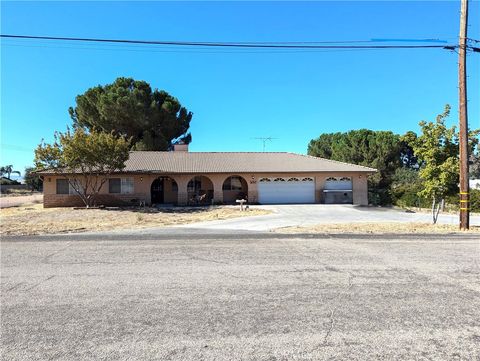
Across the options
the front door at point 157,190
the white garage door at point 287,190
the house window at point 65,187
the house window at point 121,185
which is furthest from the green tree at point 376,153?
the house window at point 65,187

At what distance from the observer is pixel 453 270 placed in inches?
280

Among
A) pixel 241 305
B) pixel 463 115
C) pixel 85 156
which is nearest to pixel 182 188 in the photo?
pixel 85 156

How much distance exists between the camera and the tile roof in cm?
2909

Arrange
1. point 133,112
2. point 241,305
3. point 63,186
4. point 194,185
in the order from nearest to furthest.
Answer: point 241,305, point 63,186, point 194,185, point 133,112

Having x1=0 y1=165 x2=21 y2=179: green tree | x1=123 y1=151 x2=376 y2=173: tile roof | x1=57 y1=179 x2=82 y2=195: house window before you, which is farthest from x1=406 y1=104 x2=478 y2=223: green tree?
x1=0 y1=165 x2=21 y2=179: green tree

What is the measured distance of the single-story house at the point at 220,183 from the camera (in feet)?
93.2

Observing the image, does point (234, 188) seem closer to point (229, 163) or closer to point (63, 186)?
point (229, 163)

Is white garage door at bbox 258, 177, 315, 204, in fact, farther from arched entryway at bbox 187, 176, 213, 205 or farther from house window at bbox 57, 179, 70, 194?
house window at bbox 57, 179, 70, 194

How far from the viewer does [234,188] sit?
3117cm

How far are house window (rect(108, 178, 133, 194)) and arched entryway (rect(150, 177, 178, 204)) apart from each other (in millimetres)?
2699

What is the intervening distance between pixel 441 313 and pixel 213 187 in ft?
84.9

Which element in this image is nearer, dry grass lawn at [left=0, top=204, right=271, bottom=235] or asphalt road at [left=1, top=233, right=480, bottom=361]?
asphalt road at [left=1, top=233, right=480, bottom=361]

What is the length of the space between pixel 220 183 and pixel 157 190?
5557 millimetres

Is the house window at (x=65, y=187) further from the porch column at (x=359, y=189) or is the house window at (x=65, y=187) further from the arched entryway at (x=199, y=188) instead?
the porch column at (x=359, y=189)
